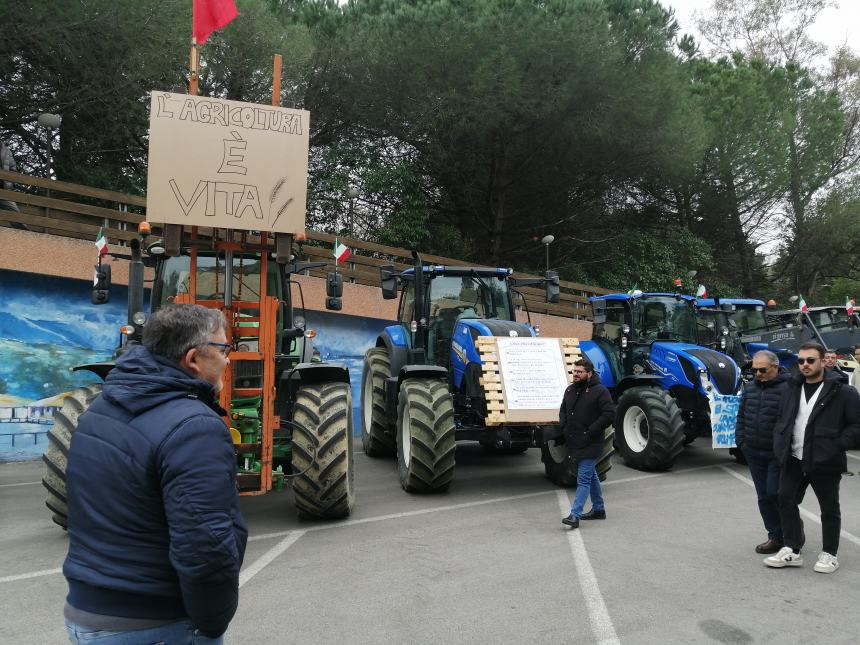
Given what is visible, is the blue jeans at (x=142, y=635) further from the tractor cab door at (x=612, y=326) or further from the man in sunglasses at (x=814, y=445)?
the tractor cab door at (x=612, y=326)

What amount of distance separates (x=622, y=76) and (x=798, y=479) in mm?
14651

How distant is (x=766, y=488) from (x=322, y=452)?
3637mm

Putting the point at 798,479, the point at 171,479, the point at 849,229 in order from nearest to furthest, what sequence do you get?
the point at 171,479 < the point at 798,479 < the point at 849,229

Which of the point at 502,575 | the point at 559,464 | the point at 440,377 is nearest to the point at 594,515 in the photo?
the point at 559,464

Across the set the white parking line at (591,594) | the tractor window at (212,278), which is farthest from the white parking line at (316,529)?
the tractor window at (212,278)

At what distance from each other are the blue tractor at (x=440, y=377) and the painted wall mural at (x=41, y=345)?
15.0 ft

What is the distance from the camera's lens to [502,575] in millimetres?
4922

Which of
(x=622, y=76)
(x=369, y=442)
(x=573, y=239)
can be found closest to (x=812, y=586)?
→ (x=369, y=442)

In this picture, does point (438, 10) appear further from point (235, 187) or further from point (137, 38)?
point (235, 187)

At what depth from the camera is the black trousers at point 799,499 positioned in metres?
5.07

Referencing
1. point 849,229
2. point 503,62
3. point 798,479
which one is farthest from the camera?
point 849,229

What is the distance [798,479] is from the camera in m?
5.18

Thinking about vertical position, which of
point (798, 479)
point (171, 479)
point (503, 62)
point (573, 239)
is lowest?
point (798, 479)

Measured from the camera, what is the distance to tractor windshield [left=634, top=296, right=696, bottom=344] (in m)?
10.8
